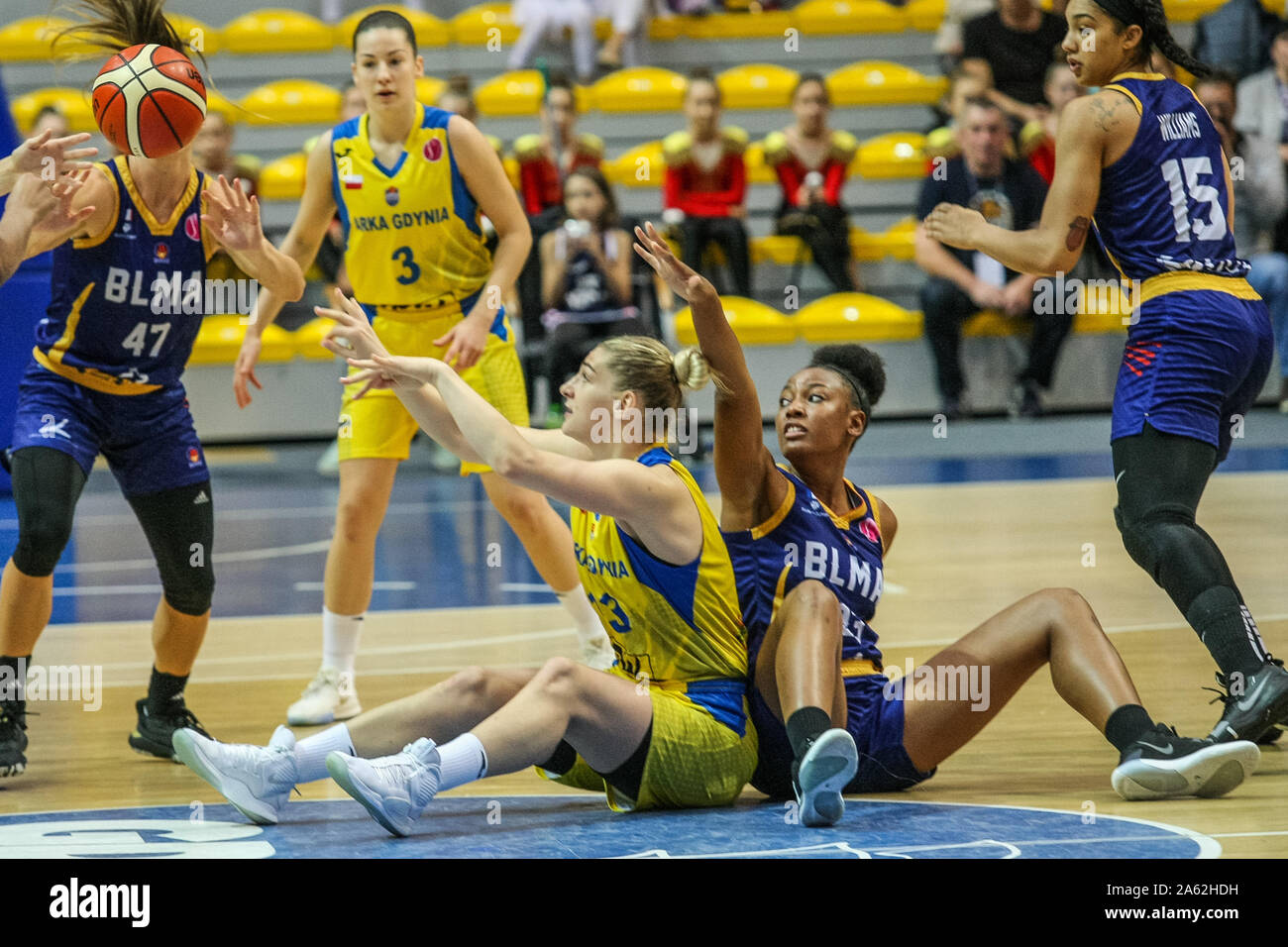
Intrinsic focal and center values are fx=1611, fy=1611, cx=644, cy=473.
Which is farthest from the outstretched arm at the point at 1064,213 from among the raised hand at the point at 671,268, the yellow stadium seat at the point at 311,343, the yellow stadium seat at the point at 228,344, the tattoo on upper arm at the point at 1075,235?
the yellow stadium seat at the point at 228,344

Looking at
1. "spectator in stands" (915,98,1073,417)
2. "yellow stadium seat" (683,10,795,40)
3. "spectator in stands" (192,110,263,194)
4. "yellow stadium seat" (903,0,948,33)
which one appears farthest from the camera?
"yellow stadium seat" (683,10,795,40)

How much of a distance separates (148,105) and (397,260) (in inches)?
47.8

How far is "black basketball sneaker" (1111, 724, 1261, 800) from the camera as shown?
147 inches

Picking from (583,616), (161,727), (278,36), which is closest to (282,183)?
(278,36)

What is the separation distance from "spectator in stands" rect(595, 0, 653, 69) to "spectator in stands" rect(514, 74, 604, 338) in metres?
1.98

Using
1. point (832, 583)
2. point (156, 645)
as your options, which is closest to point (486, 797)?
point (832, 583)

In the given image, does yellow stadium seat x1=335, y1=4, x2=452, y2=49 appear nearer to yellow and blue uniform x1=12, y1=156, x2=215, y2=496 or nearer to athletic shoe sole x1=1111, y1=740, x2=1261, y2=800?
yellow and blue uniform x1=12, y1=156, x2=215, y2=496

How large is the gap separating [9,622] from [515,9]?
403 inches

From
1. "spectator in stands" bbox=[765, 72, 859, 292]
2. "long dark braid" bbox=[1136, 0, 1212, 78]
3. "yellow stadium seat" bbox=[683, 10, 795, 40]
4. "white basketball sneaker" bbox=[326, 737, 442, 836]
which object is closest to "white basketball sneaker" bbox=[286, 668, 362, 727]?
"white basketball sneaker" bbox=[326, 737, 442, 836]

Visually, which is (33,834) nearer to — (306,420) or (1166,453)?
(1166,453)

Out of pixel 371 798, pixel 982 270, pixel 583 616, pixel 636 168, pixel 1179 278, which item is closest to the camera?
pixel 371 798

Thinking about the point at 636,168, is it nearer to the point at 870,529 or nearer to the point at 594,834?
the point at 870,529

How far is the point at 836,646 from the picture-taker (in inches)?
149

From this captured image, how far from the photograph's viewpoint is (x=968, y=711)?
3850mm
